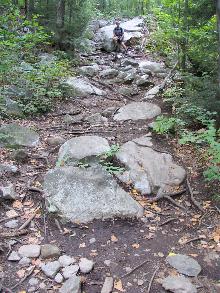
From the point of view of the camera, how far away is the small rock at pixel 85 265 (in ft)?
13.9

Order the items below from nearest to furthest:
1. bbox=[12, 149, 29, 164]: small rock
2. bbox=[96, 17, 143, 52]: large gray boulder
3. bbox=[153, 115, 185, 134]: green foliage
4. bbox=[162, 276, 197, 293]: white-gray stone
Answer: bbox=[162, 276, 197, 293]: white-gray stone → bbox=[12, 149, 29, 164]: small rock → bbox=[153, 115, 185, 134]: green foliage → bbox=[96, 17, 143, 52]: large gray boulder

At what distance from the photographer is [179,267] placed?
438cm

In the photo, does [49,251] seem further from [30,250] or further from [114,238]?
[114,238]

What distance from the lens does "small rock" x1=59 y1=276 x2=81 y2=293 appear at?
386cm

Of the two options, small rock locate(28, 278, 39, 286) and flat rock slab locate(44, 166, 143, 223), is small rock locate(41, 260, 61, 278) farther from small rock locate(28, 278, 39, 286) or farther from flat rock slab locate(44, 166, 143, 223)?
flat rock slab locate(44, 166, 143, 223)

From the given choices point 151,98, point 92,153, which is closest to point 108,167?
point 92,153

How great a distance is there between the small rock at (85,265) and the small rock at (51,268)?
28 cm

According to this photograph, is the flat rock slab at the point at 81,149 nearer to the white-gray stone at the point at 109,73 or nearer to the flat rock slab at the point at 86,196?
the flat rock slab at the point at 86,196

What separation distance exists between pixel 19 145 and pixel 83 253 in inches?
137

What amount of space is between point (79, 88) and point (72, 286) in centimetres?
840

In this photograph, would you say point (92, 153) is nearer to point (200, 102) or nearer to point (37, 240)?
point (37, 240)

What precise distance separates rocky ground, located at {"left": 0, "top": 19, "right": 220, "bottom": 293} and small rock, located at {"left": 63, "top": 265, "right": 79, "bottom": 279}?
1 centimetres

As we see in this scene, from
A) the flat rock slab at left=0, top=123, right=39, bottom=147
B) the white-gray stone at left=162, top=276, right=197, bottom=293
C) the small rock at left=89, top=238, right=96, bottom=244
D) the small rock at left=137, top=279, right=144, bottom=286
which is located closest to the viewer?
the white-gray stone at left=162, top=276, right=197, bottom=293

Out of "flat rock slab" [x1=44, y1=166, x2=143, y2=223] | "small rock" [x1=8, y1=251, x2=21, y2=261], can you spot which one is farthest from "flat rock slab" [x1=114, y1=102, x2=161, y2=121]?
"small rock" [x1=8, y1=251, x2=21, y2=261]
